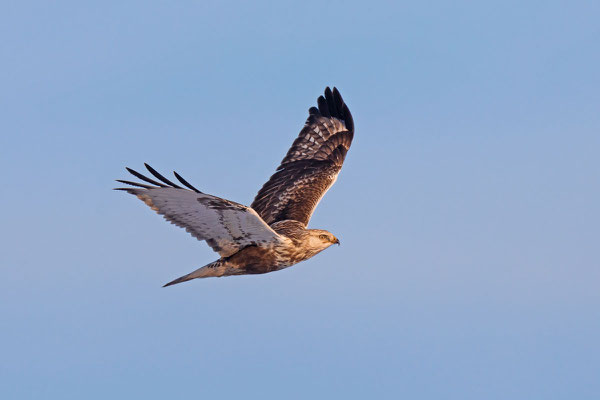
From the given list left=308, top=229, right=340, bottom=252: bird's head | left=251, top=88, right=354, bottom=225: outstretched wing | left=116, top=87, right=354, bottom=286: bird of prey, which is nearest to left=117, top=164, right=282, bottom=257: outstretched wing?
left=116, top=87, right=354, bottom=286: bird of prey

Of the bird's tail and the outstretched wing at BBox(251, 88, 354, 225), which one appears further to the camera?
the outstretched wing at BBox(251, 88, 354, 225)

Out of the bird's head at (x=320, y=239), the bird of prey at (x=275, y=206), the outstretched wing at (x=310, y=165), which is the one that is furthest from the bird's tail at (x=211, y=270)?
the outstretched wing at (x=310, y=165)

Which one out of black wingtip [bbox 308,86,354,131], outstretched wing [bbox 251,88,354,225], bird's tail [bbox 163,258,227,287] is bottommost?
bird's tail [bbox 163,258,227,287]

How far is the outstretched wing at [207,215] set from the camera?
10617mm

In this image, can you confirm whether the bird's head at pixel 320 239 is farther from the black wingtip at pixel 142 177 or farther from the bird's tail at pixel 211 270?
the black wingtip at pixel 142 177

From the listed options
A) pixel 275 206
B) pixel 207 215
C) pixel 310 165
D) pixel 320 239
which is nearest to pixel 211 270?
pixel 207 215

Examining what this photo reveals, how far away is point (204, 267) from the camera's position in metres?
12.5

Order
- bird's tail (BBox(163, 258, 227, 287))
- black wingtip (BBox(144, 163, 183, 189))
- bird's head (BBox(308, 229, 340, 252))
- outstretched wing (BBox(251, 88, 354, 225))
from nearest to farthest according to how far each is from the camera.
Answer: black wingtip (BBox(144, 163, 183, 189)) → bird's tail (BBox(163, 258, 227, 287)) → bird's head (BBox(308, 229, 340, 252)) → outstretched wing (BBox(251, 88, 354, 225))

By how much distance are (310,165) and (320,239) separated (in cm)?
328

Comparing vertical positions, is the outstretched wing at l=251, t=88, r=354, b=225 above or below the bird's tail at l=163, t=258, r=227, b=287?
above

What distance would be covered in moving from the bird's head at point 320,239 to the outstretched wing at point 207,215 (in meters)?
0.83

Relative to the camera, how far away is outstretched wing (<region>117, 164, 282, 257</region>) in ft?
34.8

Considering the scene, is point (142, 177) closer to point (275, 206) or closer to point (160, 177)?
point (160, 177)

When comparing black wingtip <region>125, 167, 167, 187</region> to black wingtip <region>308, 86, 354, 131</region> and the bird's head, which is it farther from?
black wingtip <region>308, 86, 354, 131</region>
